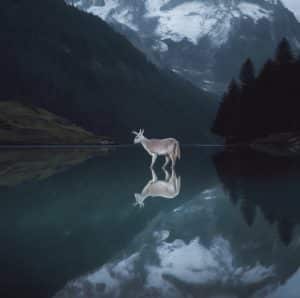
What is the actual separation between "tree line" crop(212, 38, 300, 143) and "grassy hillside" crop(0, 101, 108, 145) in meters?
50.2

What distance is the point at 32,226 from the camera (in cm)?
930

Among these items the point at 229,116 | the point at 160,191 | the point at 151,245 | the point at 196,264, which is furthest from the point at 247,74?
the point at 196,264

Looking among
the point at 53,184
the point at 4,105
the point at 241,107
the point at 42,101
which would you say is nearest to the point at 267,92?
the point at 241,107

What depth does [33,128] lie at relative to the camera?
12712cm

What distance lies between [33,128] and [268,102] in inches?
3037

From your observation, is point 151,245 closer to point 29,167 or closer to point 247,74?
point 29,167

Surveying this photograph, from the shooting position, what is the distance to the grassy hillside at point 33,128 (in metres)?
112

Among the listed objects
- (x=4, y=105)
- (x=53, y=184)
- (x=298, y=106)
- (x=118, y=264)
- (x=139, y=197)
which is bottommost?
(x=118, y=264)

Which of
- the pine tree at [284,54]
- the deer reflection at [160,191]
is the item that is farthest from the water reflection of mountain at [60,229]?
the pine tree at [284,54]

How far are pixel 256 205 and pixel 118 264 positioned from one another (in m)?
6.30

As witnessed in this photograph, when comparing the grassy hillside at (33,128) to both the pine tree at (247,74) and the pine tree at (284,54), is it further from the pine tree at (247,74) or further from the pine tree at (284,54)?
the pine tree at (284,54)

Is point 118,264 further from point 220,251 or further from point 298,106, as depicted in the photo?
point 298,106

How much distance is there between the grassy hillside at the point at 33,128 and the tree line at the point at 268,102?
165ft

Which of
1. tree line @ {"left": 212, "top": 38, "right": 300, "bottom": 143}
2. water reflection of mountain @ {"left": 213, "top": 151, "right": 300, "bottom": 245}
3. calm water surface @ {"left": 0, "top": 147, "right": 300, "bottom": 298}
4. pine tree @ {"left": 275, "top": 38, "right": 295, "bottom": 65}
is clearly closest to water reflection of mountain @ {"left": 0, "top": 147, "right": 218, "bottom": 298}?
calm water surface @ {"left": 0, "top": 147, "right": 300, "bottom": 298}
